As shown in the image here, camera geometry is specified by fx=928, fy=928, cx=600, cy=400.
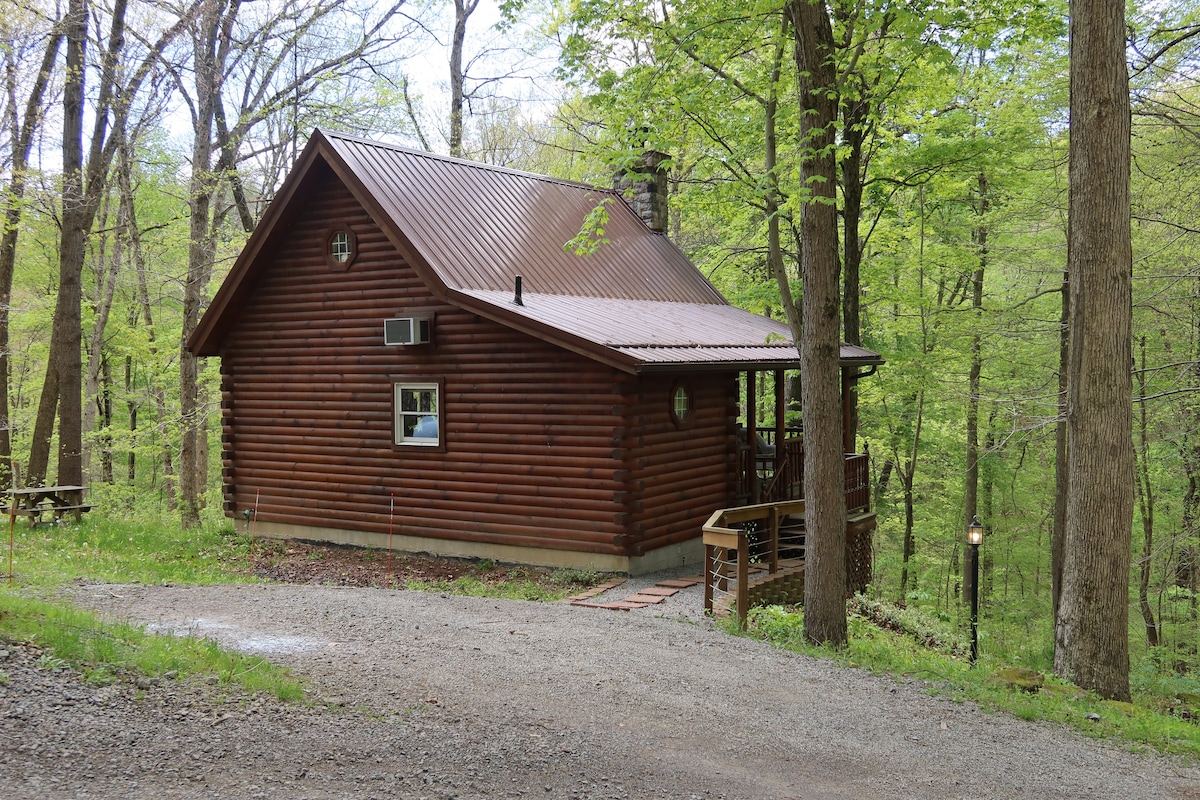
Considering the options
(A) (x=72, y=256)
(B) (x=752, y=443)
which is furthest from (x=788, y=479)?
(A) (x=72, y=256)

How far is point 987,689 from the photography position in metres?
7.60

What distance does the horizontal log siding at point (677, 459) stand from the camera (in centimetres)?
1233

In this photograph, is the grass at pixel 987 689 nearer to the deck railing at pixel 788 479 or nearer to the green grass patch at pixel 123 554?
the deck railing at pixel 788 479

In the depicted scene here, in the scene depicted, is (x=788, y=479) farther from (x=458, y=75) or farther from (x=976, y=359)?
(x=458, y=75)

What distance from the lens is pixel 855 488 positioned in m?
15.0

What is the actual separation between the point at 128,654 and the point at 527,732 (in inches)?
112

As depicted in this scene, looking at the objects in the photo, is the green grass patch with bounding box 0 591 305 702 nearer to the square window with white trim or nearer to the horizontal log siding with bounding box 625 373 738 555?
the horizontal log siding with bounding box 625 373 738 555

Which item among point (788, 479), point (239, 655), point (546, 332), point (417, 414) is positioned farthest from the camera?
point (788, 479)

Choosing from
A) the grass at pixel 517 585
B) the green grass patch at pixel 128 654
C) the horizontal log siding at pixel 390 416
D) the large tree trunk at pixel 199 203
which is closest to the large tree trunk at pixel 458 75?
A: the large tree trunk at pixel 199 203

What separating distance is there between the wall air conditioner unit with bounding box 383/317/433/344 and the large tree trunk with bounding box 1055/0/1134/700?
838 centimetres

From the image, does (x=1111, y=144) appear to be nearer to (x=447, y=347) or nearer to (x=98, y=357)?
(x=447, y=347)

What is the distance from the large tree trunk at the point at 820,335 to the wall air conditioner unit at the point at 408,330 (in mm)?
6366

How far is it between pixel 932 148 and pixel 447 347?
9.66 meters

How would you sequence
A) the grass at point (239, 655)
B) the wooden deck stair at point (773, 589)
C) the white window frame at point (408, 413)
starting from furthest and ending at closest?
the white window frame at point (408, 413)
the wooden deck stair at point (773, 589)
the grass at point (239, 655)
